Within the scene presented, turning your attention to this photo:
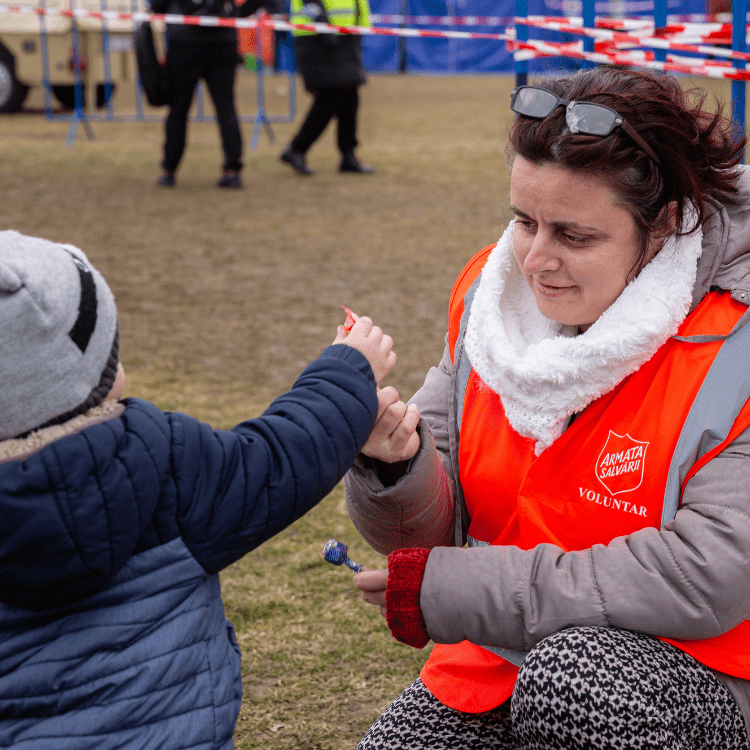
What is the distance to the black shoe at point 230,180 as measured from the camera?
336 inches

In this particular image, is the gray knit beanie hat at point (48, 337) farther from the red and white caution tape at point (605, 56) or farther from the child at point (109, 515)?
the red and white caution tape at point (605, 56)

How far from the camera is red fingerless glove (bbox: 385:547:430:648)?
5.04ft

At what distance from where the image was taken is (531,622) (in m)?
1.48

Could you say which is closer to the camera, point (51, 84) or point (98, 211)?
point (98, 211)

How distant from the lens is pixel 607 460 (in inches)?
62.9

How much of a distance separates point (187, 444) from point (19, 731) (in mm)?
430

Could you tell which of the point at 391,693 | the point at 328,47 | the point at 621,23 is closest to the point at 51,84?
the point at 328,47

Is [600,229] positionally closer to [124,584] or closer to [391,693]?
[124,584]

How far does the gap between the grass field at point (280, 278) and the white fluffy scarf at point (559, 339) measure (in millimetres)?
227

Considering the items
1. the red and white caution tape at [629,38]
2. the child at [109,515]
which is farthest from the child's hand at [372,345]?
the red and white caution tape at [629,38]

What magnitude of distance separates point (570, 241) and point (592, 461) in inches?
14.1

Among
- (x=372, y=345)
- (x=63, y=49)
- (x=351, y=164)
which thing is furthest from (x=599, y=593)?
(x=63, y=49)

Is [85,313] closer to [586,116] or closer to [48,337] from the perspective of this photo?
[48,337]

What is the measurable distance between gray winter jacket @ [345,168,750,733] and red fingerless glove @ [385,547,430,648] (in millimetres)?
16
